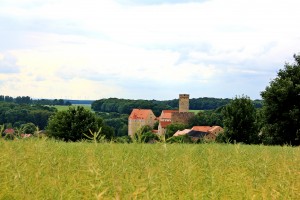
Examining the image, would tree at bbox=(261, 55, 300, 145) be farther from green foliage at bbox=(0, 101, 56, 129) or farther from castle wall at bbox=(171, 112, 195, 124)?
castle wall at bbox=(171, 112, 195, 124)

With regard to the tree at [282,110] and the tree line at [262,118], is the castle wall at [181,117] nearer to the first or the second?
the tree line at [262,118]

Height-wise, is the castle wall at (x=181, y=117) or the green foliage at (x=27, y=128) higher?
the green foliage at (x=27, y=128)

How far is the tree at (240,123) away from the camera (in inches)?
2015

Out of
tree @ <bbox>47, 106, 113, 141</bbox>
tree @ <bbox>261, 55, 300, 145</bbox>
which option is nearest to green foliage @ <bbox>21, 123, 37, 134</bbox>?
tree @ <bbox>261, 55, 300, 145</bbox>

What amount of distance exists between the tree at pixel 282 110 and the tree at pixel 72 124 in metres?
23.6

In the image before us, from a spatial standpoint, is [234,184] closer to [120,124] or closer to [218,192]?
[218,192]

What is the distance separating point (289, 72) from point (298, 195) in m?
44.0

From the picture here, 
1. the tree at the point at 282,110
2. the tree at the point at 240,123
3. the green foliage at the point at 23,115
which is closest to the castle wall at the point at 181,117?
the green foliage at the point at 23,115

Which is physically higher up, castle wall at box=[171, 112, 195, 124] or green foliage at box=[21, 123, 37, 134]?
green foliage at box=[21, 123, 37, 134]

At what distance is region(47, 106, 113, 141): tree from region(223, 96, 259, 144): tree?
18215 mm

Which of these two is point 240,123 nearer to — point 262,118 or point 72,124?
point 262,118

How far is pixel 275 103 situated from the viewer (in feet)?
154

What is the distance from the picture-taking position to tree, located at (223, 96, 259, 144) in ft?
168

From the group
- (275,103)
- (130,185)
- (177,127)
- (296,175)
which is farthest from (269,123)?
(177,127)
